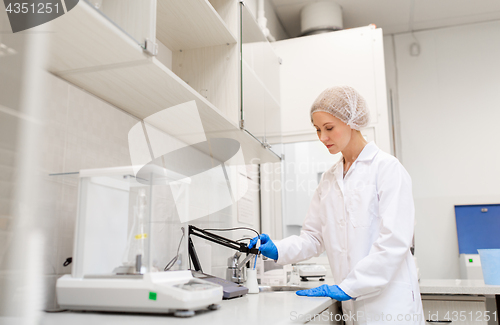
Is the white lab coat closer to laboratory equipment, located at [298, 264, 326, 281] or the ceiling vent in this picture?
laboratory equipment, located at [298, 264, 326, 281]

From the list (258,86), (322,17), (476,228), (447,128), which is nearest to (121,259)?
(258,86)

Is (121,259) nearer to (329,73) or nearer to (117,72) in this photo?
(117,72)

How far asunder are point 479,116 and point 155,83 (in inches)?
122

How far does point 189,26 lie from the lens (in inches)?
59.4

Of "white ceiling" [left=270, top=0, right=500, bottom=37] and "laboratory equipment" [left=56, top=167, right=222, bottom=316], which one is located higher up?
"white ceiling" [left=270, top=0, right=500, bottom=37]

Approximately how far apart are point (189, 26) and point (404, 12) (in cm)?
252

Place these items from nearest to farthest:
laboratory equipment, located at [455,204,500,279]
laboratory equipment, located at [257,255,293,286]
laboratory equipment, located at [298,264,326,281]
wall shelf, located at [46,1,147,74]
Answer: wall shelf, located at [46,1,147,74]
laboratory equipment, located at [257,255,293,286]
laboratory equipment, located at [298,264,326,281]
laboratory equipment, located at [455,204,500,279]

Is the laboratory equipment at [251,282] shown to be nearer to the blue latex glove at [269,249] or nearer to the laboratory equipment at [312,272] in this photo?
the blue latex glove at [269,249]

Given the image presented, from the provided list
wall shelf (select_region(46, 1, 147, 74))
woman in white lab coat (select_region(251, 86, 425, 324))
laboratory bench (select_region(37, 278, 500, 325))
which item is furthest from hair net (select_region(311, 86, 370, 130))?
wall shelf (select_region(46, 1, 147, 74))

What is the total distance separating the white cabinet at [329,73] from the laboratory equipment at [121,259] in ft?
6.31

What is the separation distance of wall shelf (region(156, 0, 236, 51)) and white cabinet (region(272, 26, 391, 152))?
3.99ft

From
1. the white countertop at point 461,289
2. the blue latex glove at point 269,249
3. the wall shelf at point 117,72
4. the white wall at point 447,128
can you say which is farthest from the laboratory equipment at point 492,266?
the wall shelf at point 117,72

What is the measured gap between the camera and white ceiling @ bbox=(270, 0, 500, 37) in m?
3.24

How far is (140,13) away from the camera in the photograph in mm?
1001
